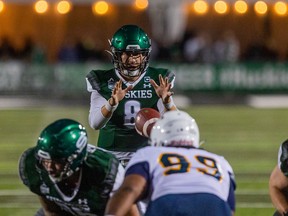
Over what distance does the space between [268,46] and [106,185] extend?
64.0 feet

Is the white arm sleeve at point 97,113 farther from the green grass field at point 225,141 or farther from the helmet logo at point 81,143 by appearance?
the green grass field at point 225,141

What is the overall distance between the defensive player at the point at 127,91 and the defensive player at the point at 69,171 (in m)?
1.64

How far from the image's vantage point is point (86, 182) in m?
5.30

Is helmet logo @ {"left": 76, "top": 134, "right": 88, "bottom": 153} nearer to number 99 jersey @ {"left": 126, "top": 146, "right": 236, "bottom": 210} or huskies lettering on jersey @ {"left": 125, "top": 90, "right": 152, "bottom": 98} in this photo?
number 99 jersey @ {"left": 126, "top": 146, "right": 236, "bottom": 210}

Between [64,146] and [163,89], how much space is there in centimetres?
200

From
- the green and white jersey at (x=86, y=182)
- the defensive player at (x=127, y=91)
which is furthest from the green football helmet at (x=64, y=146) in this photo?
the defensive player at (x=127, y=91)

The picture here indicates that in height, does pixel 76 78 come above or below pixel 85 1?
below

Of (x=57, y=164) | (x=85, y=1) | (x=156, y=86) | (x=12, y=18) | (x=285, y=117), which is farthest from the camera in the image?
(x=12, y=18)

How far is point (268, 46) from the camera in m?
24.4

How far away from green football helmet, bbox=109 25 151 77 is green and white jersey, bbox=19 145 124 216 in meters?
1.78

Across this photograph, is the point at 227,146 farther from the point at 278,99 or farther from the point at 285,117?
the point at 278,99

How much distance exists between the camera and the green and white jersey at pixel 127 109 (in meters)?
7.15

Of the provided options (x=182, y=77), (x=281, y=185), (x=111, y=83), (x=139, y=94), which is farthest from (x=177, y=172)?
(x=182, y=77)

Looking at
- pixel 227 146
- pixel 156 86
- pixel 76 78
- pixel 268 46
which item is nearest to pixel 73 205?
pixel 156 86
